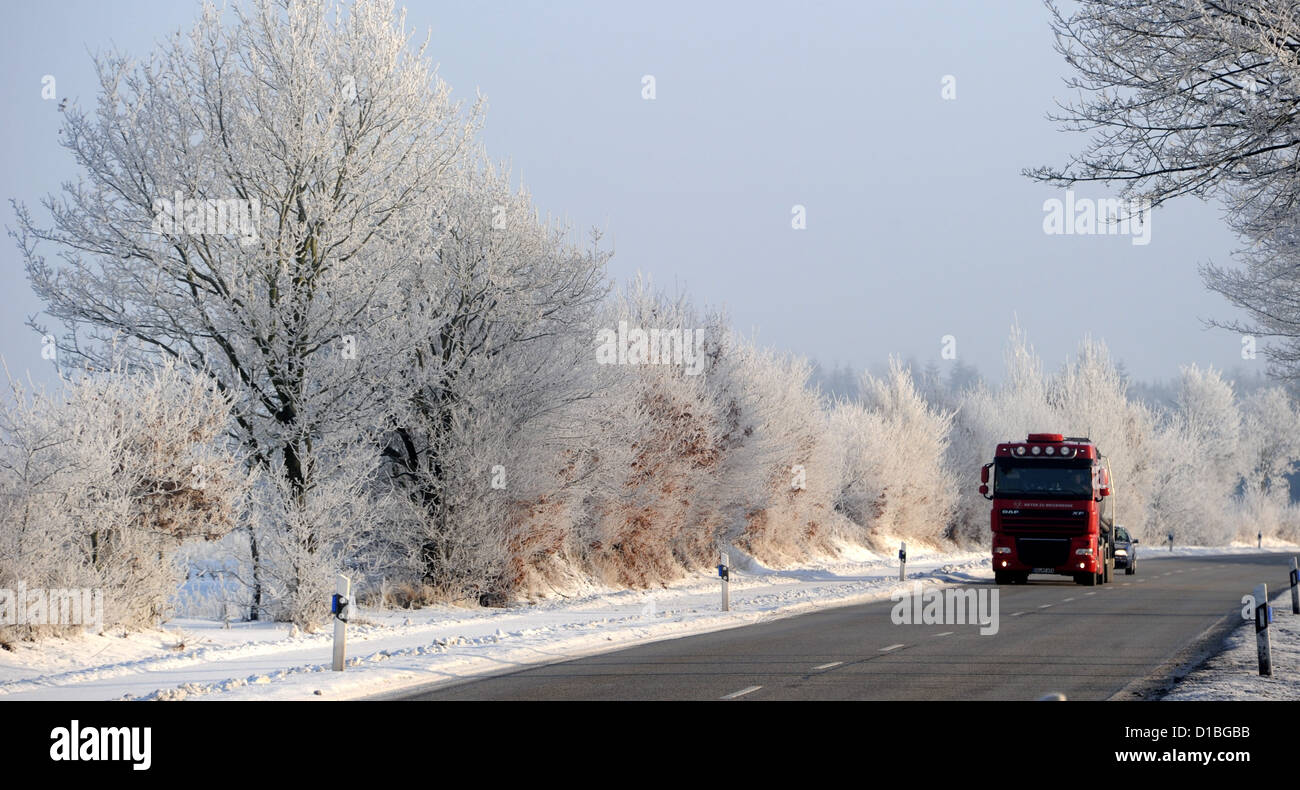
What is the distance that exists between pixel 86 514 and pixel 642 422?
16.7m

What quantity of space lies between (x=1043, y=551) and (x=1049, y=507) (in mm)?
1294

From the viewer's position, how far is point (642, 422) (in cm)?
3036

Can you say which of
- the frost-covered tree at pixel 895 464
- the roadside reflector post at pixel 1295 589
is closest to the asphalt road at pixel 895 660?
the roadside reflector post at pixel 1295 589

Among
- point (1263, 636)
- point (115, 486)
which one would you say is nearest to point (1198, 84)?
point (1263, 636)

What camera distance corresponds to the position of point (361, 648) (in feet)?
53.2

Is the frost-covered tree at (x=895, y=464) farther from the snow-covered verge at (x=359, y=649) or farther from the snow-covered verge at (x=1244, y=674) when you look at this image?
the snow-covered verge at (x=1244, y=674)

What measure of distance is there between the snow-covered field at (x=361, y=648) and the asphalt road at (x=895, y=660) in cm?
88

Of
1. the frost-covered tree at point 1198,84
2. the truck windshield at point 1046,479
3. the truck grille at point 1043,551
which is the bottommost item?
the truck grille at point 1043,551

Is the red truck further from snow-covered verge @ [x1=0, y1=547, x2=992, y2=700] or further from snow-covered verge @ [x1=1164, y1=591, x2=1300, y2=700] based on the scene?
snow-covered verge @ [x1=1164, y1=591, x2=1300, y2=700]

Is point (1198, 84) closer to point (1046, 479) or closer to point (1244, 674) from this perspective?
point (1244, 674)

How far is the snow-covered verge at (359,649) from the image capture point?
1238cm
